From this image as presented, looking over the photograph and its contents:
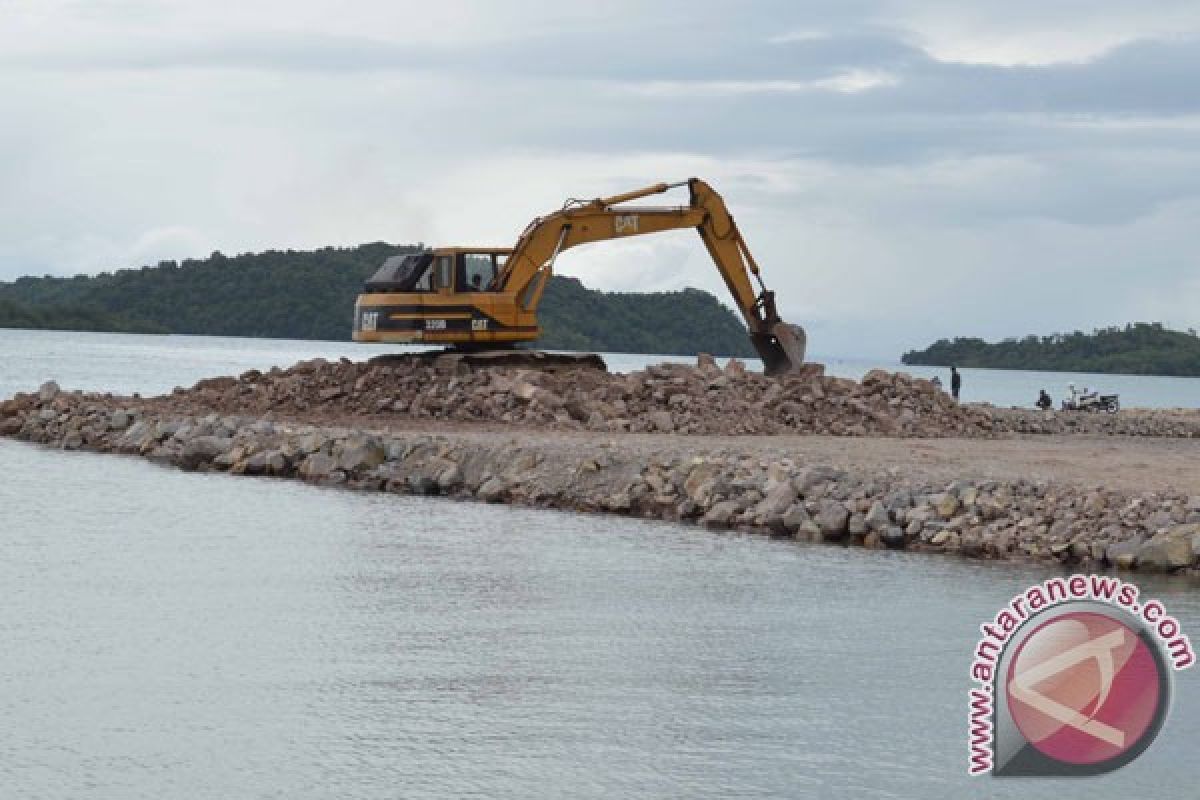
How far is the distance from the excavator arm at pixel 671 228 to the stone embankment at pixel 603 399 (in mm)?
895

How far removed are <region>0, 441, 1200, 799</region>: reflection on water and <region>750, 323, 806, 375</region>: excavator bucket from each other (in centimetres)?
1216

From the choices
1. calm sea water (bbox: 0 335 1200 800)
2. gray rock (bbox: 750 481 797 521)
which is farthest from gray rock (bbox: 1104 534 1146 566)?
gray rock (bbox: 750 481 797 521)

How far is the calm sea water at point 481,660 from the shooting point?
34.2 ft

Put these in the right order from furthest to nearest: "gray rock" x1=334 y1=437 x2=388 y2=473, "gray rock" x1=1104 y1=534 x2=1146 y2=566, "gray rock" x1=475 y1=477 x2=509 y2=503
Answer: "gray rock" x1=334 y1=437 x2=388 y2=473 → "gray rock" x1=475 y1=477 x2=509 y2=503 → "gray rock" x1=1104 y1=534 x2=1146 y2=566

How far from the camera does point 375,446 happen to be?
25438 mm

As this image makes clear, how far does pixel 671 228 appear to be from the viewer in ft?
107

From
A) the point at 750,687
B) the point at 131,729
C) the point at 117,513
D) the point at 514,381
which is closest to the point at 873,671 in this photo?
the point at 750,687

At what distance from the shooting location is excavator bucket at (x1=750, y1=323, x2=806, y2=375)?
33125 mm

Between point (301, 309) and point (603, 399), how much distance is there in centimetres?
8107

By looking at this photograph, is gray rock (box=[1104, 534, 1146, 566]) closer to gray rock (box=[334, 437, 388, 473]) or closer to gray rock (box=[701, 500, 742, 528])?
gray rock (box=[701, 500, 742, 528])

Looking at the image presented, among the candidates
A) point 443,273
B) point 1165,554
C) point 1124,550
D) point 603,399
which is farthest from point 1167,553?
point 443,273

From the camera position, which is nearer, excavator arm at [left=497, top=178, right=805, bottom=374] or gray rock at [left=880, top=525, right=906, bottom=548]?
gray rock at [left=880, top=525, right=906, bottom=548]

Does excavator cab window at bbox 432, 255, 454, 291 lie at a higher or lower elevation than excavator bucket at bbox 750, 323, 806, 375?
higher

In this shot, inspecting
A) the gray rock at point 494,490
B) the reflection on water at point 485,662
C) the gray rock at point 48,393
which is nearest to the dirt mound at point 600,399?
the gray rock at point 48,393
